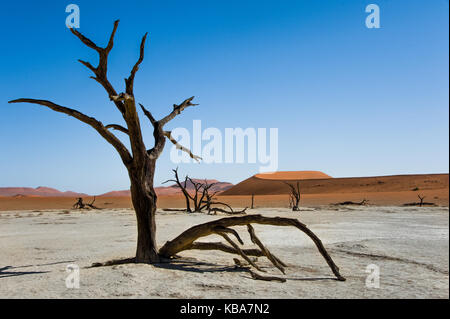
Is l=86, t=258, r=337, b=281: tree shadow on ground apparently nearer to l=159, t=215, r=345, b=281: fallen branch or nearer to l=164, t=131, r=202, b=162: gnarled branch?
l=159, t=215, r=345, b=281: fallen branch

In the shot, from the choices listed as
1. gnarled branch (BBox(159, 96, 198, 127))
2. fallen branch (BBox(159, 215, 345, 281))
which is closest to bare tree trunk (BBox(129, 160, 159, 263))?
fallen branch (BBox(159, 215, 345, 281))

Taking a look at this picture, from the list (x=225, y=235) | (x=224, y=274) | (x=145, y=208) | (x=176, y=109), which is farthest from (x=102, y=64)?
(x=224, y=274)

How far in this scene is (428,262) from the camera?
6.06 meters

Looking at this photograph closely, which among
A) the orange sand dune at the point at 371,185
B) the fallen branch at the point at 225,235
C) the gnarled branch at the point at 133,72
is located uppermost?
the gnarled branch at the point at 133,72

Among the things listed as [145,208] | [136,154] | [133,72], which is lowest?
[145,208]

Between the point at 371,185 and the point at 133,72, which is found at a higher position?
the point at 133,72

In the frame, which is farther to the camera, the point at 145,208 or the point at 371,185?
the point at 371,185

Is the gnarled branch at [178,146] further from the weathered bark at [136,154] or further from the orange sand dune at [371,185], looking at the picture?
the orange sand dune at [371,185]

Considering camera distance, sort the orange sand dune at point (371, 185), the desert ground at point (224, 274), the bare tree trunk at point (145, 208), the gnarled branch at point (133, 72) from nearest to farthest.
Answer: the desert ground at point (224, 274) < the gnarled branch at point (133, 72) < the bare tree trunk at point (145, 208) < the orange sand dune at point (371, 185)

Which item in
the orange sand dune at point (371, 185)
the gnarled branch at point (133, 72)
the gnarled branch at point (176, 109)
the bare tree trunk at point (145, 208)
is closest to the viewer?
the gnarled branch at point (133, 72)

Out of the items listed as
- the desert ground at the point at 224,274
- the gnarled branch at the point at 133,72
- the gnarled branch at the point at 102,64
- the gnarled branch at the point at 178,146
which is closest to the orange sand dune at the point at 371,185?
the desert ground at the point at 224,274

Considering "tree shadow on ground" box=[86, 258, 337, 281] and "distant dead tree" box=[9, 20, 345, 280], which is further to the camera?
"distant dead tree" box=[9, 20, 345, 280]

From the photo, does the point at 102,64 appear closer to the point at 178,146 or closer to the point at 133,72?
the point at 133,72
